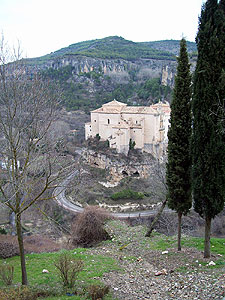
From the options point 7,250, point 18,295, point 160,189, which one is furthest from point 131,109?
point 18,295

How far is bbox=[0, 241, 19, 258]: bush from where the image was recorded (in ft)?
35.1

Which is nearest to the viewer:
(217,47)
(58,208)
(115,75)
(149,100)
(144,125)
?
(217,47)

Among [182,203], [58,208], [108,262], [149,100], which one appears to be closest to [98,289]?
[108,262]

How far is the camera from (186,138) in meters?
9.20

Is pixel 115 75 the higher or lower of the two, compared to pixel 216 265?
higher

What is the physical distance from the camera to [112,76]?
83438 mm

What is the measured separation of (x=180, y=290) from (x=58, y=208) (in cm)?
2327

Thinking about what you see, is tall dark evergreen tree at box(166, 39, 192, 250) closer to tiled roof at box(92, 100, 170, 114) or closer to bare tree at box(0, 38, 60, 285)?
bare tree at box(0, 38, 60, 285)

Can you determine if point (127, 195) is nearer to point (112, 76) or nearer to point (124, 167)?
point (124, 167)

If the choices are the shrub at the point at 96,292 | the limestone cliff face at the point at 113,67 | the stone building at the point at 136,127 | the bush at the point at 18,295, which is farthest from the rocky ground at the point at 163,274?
the limestone cliff face at the point at 113,67

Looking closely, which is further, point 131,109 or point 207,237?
point 131,109

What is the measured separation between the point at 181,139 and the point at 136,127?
→ 27.7 meters

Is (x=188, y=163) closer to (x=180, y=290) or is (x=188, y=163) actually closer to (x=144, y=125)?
(x=180, y=290)

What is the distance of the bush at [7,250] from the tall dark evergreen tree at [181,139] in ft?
21.3
